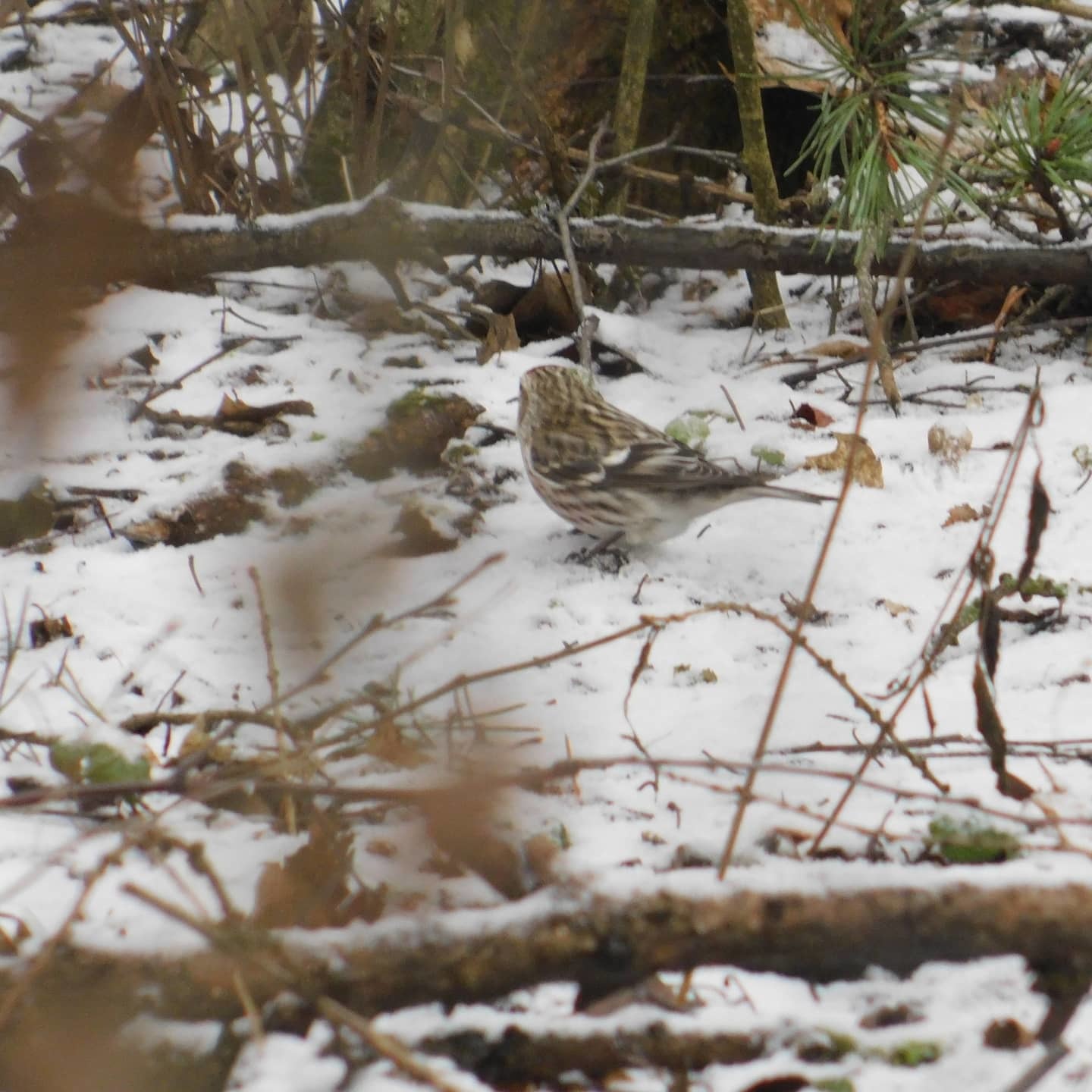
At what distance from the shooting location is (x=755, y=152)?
513 cm

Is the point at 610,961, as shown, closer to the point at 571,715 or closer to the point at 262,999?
the point at 262,999

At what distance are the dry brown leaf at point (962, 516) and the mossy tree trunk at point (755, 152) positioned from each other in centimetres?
155

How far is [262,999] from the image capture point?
61.2 inches

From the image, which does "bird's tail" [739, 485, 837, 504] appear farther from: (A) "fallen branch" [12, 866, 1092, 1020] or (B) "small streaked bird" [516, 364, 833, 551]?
(A) "fallen branch" [12, 866, 1092, 1020]

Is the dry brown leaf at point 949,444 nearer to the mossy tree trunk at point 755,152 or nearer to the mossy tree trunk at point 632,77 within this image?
the mossy tree trunk at point 755,152

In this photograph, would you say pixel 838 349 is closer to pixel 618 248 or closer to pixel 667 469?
pixel 618 248

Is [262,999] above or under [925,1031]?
above

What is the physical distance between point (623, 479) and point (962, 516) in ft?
3.18

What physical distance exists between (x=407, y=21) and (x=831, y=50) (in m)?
2.08

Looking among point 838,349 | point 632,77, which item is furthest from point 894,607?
point 632,77

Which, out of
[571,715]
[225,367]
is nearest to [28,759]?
[571,715]

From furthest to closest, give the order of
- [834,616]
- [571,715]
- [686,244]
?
[686,244], [834,616], [571,715]

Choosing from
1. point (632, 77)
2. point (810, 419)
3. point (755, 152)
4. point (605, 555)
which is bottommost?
point (605, 555)

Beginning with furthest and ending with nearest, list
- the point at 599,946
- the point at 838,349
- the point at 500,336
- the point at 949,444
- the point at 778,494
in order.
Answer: the point at 500,336
the point at 838,349
the point at 949,444
the point at 778,494
the point at 599,946
